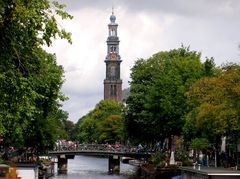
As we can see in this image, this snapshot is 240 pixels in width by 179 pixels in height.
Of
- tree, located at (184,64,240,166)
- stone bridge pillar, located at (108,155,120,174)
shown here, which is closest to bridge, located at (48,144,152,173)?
stone bridge pillar, located at (108,155,120,174)

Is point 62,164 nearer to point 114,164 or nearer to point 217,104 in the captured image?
point 114,164

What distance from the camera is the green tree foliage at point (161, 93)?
78438 millimetres

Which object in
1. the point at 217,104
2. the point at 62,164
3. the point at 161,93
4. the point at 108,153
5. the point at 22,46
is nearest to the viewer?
the point at 22,46

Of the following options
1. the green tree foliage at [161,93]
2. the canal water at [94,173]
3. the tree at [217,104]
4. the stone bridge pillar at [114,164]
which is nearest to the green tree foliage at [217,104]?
the tree at [217,104]

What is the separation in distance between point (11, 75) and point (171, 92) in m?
57.7

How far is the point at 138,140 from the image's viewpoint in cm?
10381

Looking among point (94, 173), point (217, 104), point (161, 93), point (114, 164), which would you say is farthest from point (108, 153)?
point (217, 104)

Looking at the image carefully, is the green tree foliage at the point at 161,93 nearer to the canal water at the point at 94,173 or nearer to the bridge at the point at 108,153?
the canal water at the point at 94,173

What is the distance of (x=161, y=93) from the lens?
270 ft

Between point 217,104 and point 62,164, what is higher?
point 217,104

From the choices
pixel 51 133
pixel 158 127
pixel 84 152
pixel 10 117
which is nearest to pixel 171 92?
pixel 158 127

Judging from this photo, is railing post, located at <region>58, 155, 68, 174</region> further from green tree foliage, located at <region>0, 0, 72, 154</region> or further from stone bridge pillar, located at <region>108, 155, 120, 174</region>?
green tree foliage, located at <region>0, 0, 72, 154</region>

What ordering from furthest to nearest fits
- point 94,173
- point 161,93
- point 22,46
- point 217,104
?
point 94,173, point 161,93, point 217,104, point 22,46

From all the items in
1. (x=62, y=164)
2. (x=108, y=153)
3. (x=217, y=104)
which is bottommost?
(x=62, y=164)
